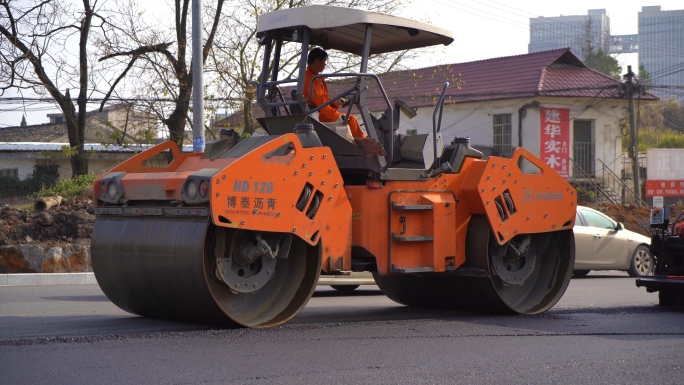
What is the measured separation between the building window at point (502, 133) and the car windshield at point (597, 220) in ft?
59.8

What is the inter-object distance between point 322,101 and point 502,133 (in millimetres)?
28093

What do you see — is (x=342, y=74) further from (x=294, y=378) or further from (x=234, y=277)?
(x=294, y=378)

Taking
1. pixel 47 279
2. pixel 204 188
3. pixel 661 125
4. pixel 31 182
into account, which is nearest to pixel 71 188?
pixel 47 279

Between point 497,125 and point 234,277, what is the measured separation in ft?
97.2

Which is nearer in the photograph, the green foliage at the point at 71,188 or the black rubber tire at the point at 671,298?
the black rubber tire at the point at 671,298

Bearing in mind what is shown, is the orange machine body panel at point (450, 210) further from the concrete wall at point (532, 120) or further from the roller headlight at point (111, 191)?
the concrete wall at point (532, 120)

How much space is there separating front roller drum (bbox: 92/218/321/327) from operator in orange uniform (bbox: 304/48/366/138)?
1.37 meters

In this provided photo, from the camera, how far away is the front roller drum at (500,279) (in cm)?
930

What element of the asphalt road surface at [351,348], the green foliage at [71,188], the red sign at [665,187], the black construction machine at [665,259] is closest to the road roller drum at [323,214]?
the asphalt road surface at [351,348]

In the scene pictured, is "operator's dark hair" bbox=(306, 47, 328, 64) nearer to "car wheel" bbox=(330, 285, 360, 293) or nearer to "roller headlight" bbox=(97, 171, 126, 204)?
"roller headlight" bbox=(97, 171, 126, 204)

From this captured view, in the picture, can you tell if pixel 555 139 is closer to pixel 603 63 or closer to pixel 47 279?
pixel 47 279

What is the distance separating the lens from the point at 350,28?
899 cm

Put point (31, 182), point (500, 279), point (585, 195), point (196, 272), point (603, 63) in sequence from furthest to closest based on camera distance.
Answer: point (603, 63) < point (31, 182) < point (585, 195) < point (500, 279) < point (196, 272)

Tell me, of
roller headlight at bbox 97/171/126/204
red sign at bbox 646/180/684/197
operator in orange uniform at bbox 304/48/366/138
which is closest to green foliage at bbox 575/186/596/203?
red sign at bbox 646/180/684/197
